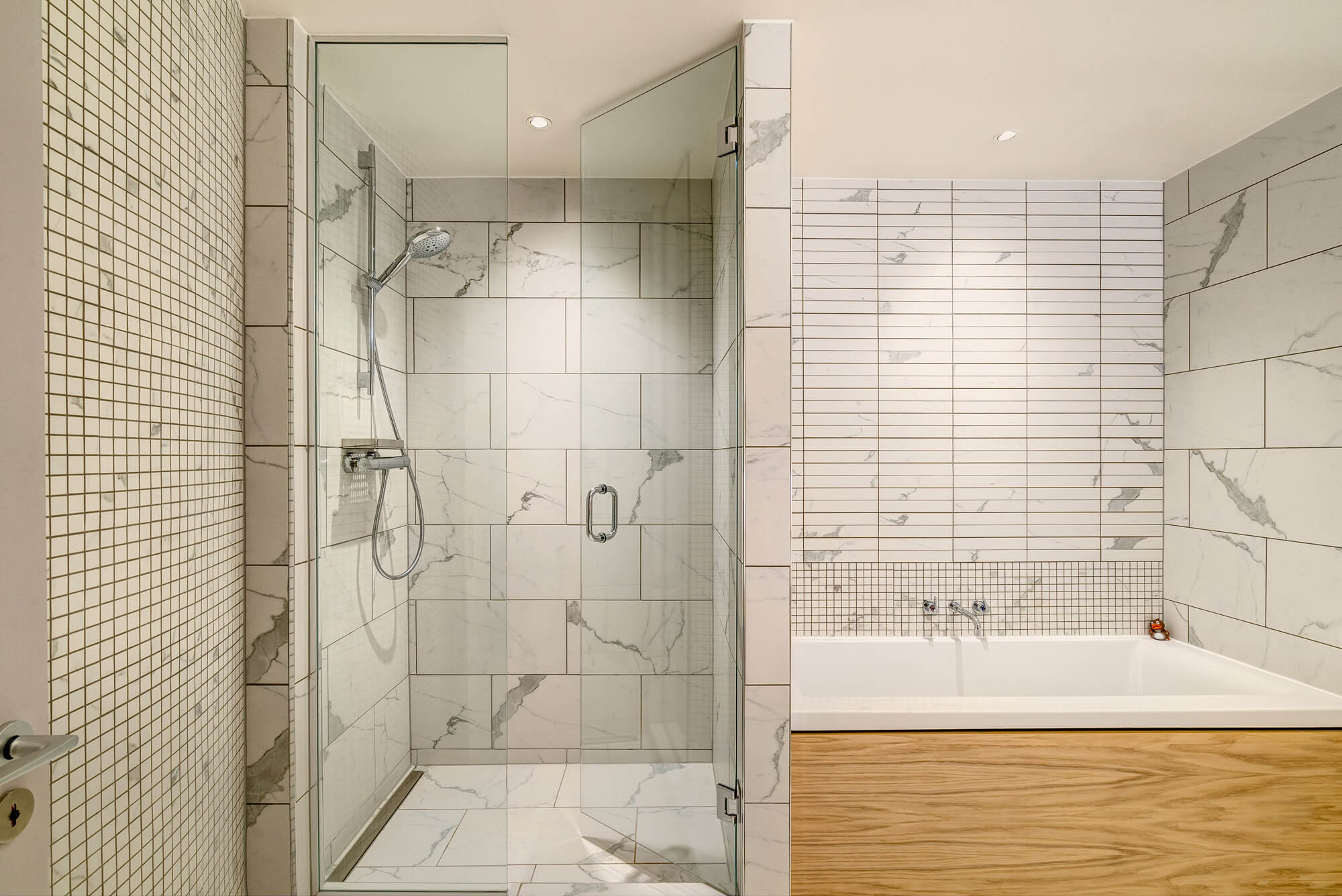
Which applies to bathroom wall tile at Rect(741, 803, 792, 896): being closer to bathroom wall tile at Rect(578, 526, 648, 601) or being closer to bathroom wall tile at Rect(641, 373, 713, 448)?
bathroom wall tile at Rect(578, 526, 648, 601)

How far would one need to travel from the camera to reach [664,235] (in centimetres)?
205

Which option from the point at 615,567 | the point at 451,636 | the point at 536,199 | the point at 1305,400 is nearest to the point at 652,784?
the point at 615,567

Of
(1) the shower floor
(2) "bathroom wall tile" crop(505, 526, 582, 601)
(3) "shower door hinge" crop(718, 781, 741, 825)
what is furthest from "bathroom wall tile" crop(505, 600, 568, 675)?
(3) "shower door hinge" crop(718, 781, 741, 825)

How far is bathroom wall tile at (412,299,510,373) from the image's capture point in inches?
74.2

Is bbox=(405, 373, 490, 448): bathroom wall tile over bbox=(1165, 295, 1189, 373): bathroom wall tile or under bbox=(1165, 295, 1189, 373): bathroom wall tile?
under

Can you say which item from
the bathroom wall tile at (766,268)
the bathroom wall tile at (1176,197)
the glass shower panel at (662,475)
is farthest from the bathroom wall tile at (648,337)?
the bathroom wall tile at (1176,197)

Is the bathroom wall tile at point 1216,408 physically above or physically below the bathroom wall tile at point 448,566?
above

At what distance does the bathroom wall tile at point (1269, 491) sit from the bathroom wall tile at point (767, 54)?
2124 millimetres

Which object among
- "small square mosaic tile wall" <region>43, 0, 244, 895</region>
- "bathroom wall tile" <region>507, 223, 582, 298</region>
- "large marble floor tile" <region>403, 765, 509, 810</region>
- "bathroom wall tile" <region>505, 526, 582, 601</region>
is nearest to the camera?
"small square mosaic tile wall" <region>43, 0, 244, 895</region>

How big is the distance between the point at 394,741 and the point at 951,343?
2.56 meters

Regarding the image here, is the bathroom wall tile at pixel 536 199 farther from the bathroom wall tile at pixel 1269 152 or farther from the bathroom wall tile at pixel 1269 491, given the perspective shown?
the bathroom wall tile at pixel 1269 491

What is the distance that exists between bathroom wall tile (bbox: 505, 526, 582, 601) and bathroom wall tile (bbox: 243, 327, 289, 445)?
864 mm

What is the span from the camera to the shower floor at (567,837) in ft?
6.15

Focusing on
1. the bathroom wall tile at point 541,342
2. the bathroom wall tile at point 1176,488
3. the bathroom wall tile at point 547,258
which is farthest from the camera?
the bathroom wall tile at point 1176,488
